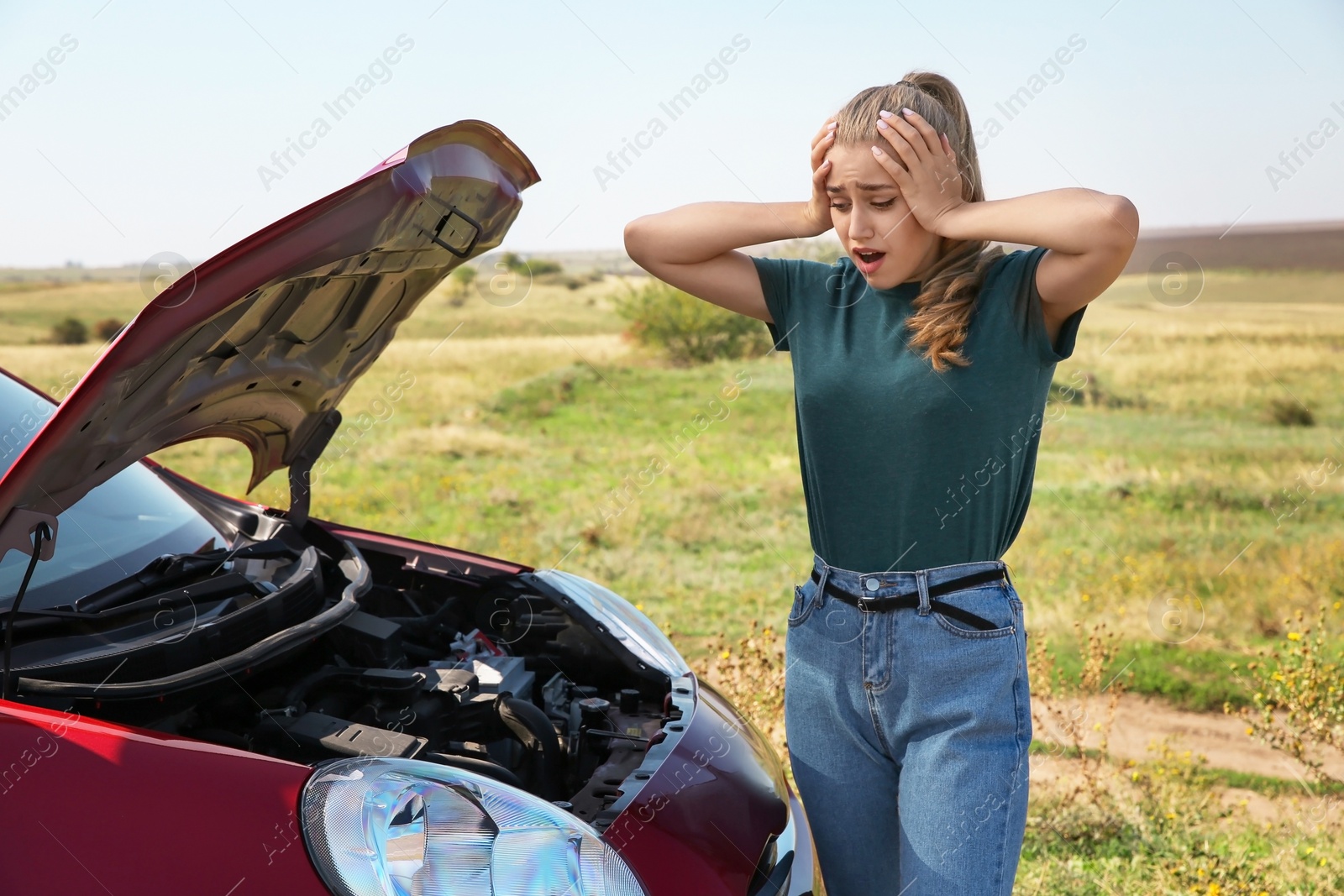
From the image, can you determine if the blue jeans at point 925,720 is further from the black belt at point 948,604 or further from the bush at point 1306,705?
the bush at point 1306,705

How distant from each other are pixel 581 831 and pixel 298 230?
3.68 ft

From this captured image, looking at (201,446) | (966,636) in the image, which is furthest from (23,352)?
(966,636)

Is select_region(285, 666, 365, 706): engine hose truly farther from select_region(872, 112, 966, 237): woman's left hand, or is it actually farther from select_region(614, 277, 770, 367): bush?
select_region(614, 277, 770, 367): bush

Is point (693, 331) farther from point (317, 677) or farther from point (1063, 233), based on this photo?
point (1063, 233)

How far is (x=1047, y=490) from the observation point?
9.09 metres

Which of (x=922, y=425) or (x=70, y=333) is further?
(x=70, y=333)

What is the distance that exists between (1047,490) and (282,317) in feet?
27.1

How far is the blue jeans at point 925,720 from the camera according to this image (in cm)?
169

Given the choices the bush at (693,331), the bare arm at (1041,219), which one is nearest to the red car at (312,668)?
the bare arm at (1041,219)

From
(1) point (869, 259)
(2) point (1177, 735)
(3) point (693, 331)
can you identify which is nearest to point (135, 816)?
(1) point (869, 259)

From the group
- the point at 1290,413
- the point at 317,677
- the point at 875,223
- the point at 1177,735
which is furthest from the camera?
the point at 1290,413

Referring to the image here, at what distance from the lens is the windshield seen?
2.04 metres

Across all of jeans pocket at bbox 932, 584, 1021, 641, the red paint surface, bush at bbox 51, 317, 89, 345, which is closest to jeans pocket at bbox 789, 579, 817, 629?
jeans pocket at bbox 932, 584, 1021, 641

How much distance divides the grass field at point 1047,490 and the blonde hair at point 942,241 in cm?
200
